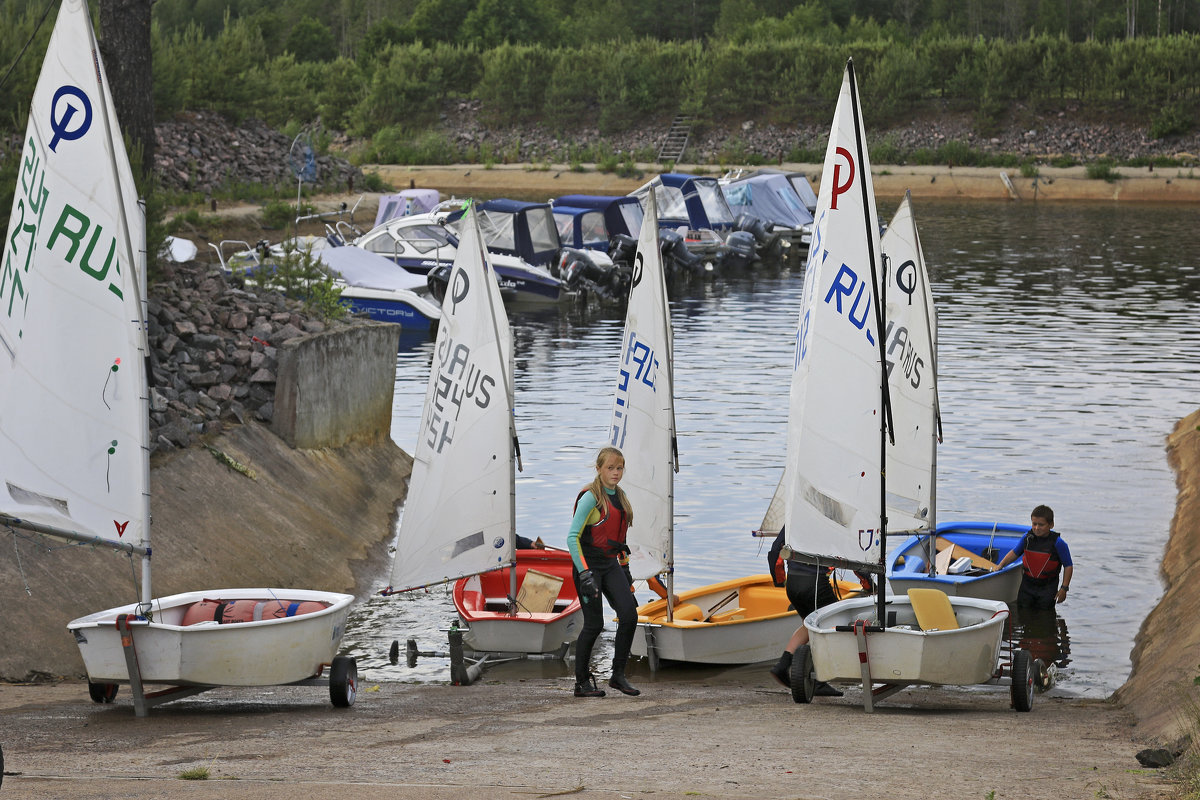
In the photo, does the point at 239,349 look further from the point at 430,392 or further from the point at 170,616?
the point at 170,616

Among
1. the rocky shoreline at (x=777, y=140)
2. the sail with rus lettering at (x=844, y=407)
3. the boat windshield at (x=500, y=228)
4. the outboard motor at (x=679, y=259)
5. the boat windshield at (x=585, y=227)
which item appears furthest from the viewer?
the rocky shoreline at (x=777, y=140)

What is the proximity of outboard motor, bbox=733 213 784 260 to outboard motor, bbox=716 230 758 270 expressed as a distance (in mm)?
1927

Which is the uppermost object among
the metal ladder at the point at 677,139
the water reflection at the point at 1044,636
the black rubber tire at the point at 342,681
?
the metal ladder at the point at 677,139

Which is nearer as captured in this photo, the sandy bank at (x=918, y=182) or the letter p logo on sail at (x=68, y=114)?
the letter p logo on sail at (x=68, y=114)

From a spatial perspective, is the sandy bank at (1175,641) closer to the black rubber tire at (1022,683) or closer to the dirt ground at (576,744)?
the dirt ground at (576,744)

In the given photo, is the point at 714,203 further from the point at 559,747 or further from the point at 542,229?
the point at 559,747

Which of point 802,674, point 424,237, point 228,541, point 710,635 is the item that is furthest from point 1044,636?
point 424,237

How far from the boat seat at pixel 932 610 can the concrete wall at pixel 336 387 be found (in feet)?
28.9

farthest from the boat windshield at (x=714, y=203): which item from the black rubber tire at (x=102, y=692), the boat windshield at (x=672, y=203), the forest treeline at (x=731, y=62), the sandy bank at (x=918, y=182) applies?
the black rubber tire at (x=102, y=692)

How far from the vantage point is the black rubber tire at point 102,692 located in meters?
11.0

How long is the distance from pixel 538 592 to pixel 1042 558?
215 inches

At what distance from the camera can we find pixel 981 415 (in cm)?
2638

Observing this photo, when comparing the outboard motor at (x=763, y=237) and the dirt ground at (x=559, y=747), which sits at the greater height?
the outboard motor at (x=763, y=237)

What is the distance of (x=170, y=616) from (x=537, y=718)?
126 inches
